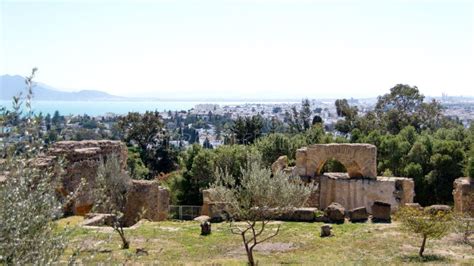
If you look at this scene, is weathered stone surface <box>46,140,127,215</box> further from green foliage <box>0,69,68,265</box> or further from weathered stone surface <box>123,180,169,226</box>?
green foliage <box>0,69,68,265</box>

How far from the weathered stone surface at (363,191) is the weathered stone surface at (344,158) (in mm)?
589

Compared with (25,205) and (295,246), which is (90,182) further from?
(25,205)

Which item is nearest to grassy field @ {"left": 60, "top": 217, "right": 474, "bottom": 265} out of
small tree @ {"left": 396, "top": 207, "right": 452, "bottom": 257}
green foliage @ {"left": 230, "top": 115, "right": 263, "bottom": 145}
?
small tree @ {"left": 396, "top": 207, "right": 452, "bottom": 257}

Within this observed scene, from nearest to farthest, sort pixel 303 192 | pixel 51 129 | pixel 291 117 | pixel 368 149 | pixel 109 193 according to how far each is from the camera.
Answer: pixel 51 129
pixel 303 192
pixel 109 193
pixel 368 149
pixel 291 117

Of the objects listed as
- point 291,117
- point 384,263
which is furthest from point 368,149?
point 291,117

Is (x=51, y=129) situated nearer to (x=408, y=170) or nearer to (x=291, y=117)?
(x=408, y=170)

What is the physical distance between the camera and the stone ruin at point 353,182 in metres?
27.6

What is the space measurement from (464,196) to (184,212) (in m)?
15.9

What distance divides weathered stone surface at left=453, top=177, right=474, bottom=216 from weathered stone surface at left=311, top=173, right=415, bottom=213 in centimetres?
277

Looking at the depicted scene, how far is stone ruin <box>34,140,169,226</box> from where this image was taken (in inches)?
899

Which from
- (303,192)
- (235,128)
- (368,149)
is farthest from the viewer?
(235,128)

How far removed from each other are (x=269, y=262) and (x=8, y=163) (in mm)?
10617

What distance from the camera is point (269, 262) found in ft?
51.3

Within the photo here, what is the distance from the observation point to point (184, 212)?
33.7 metres
